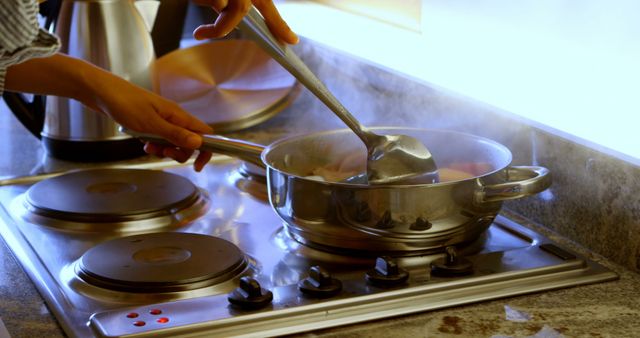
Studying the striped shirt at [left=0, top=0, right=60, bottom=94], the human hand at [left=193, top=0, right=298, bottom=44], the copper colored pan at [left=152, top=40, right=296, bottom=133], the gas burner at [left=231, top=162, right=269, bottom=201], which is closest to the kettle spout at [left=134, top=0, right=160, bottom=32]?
the copper colored pan at [left=152, top=40, right=296, bottom=133]

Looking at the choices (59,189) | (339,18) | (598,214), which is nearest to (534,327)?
(598,214)

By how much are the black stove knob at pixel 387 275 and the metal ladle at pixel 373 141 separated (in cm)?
15

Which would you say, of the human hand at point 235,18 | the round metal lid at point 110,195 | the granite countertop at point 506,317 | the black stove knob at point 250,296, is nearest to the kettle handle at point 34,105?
the round metal lid at point 110,195

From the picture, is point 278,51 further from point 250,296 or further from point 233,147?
point 250,296

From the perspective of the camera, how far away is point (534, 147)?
1.10 meters

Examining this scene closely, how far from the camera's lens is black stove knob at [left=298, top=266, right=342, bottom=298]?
84 centimetres

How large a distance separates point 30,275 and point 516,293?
48 cm

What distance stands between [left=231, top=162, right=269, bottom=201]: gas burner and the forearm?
0.23 metres

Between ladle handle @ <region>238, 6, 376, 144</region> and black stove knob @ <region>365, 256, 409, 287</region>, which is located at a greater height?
ladle handle @ <region>238, 6, 376, 144</region>

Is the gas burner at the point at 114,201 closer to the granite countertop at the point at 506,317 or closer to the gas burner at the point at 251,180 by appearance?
the gas burner at the point at 251,180

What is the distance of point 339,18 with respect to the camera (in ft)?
6.09

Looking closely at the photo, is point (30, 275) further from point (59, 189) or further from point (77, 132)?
point (77, 132)

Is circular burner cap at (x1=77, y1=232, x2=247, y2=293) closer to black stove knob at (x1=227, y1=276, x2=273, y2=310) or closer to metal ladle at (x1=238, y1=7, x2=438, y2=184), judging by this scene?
black stove knob at (x1=227, y1=276, x2=273, y2=310)

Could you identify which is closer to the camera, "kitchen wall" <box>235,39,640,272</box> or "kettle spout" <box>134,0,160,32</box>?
"kitchen wall" <box>235,39,640,272</box>
